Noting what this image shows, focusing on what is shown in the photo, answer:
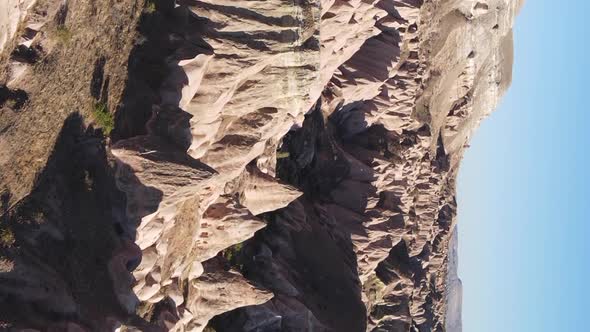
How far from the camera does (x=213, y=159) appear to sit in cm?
2480

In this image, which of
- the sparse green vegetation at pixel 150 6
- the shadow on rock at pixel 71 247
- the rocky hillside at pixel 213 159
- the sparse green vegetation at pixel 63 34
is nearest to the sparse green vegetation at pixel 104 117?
the rocky hillside at pixel 213 159

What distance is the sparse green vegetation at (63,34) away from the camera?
17.1 m

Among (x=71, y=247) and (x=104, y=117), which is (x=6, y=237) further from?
(x=104, y=117)

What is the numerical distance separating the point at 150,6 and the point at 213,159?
263 inches

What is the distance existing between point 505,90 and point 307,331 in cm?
4079

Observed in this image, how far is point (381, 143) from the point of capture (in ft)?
143

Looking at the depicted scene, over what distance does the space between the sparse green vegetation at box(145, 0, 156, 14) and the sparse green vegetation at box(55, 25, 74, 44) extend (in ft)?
13.3

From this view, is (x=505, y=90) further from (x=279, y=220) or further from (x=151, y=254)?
(x=151, y=254)

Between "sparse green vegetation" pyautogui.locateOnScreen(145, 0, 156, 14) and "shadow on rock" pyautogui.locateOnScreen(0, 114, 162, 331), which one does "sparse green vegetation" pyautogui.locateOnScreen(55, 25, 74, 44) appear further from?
"sparse green vegetation" pyautogui.locateOnScreen(145, 0, 156, 14)

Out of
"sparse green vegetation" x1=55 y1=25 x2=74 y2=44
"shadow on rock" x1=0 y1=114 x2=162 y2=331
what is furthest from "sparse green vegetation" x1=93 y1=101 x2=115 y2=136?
"sparse green vegetation" x1=55 y1=25 x2=74 y2=44

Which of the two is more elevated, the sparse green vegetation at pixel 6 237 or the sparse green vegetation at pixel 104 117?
the sparse green vegetation at pixel 104 117

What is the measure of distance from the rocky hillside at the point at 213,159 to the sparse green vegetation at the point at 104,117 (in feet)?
0.19

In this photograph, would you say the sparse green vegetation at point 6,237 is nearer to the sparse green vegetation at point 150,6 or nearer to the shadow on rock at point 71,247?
the shadow on rock at point 71,247

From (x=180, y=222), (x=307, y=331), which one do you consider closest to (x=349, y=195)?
(x=307, y=331)
